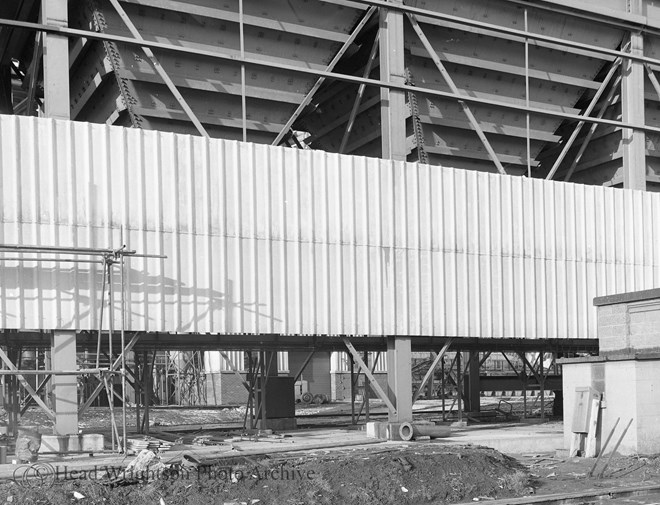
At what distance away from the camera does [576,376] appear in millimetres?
18922

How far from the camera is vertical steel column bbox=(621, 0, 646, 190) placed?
23.5m

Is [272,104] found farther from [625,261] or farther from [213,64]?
[625,261]

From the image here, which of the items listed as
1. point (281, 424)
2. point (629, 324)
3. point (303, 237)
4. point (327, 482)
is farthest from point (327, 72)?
point (281, 424)

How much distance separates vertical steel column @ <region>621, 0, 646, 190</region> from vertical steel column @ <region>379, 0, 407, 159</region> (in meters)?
7.09

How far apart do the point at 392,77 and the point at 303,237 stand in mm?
4362

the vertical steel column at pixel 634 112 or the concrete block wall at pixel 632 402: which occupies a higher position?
the vertical steel column at pixel 634 112

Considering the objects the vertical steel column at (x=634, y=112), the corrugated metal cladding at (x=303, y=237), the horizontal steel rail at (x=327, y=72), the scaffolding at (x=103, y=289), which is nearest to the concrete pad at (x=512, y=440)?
the corrugated metal cladding at (x=303, y=237)

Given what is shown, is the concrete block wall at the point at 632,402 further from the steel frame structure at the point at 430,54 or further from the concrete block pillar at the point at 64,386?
the concrete block pillar at the point at 64,386

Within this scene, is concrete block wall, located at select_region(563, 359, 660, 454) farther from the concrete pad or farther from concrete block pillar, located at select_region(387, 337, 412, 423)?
concrete block pillar, located at select_region(387, 337, 412, 423)

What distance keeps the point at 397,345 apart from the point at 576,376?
12.6ft

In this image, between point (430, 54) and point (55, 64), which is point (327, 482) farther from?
point (430, 54)

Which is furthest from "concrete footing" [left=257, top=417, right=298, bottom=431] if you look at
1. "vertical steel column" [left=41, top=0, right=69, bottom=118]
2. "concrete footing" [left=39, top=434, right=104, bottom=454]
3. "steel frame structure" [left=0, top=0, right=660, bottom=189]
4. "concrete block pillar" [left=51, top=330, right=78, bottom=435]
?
"vertical steel column" [left=41, top=0, right=69, bottom=118]

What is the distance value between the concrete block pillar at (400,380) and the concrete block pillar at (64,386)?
22.9 ft

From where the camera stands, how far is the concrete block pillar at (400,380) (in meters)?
19.5
